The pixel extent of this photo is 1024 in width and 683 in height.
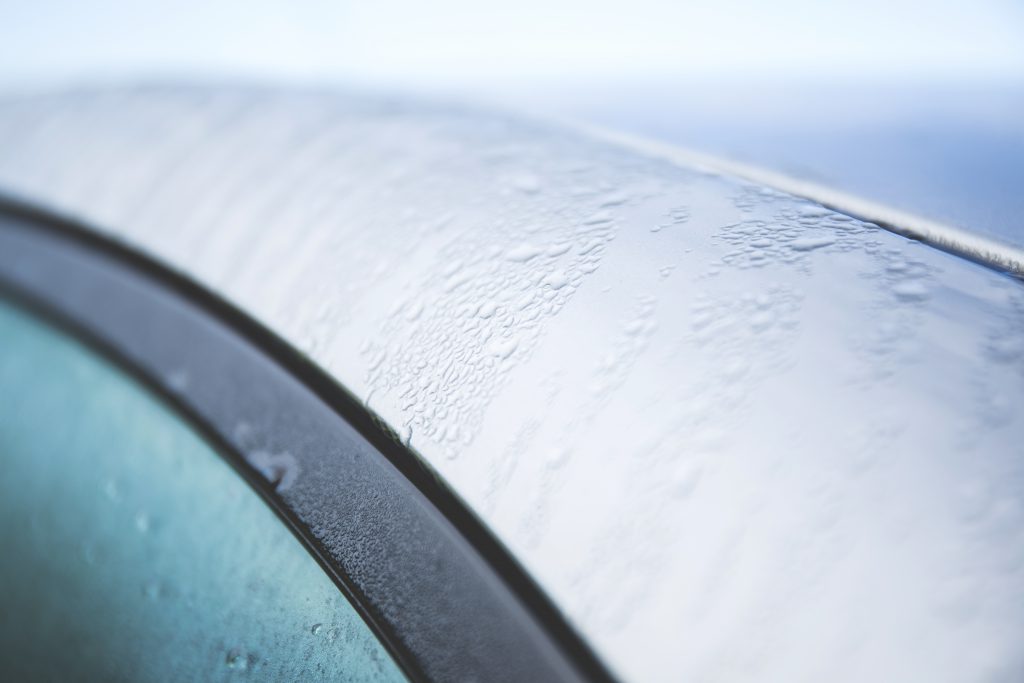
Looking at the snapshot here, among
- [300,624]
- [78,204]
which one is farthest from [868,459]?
[78,204]

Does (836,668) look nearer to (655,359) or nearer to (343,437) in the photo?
(655,359)

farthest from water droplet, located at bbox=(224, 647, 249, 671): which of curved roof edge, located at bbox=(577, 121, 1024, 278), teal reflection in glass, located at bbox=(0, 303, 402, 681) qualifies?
curved roof edge, located at bbox=(577, 121, 1024, 278)

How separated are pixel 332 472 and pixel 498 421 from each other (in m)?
0.15

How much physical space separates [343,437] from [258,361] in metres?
0.13

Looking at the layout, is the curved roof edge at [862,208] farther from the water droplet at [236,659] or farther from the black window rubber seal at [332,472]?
the water droplet at [236,659]

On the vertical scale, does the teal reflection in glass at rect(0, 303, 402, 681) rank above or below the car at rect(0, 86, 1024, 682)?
below

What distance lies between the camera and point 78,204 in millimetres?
791

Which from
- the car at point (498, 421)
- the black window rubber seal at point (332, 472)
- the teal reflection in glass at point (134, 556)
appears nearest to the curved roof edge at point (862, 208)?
the car at point (498, 421)

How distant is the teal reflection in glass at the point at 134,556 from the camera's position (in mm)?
456

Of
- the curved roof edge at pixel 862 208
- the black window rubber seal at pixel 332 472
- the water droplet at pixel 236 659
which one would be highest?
the curved roof edge at pixel 862 208

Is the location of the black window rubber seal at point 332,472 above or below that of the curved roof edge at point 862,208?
below

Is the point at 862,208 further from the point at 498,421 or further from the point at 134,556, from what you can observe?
the point at 134,556

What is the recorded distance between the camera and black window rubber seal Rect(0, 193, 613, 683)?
0.37m

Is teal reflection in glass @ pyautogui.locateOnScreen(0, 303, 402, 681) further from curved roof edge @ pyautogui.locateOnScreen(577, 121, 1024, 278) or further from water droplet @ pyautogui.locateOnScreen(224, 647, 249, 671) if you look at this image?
curved roof edge @ pyautogui.locateOnScreen(577, 121, 1024, 278)
